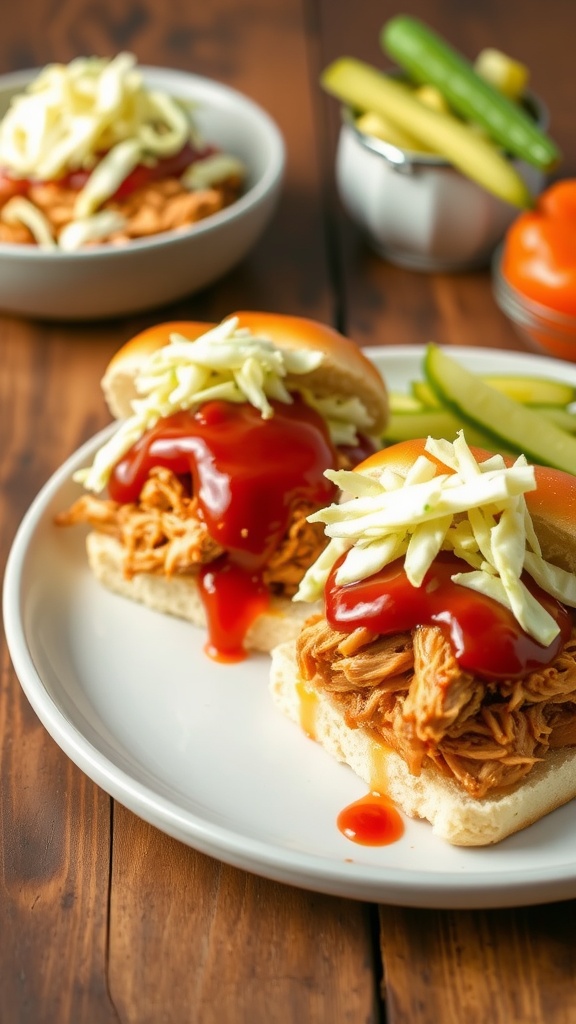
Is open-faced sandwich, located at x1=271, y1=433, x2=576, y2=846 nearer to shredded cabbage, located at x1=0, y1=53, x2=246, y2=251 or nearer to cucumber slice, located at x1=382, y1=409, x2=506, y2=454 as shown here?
cucumber slice, located at x1=382, y1=409, x2=506, y2=454

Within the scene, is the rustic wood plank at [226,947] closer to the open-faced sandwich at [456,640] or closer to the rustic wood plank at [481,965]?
the rustic wood plank at [481,965]

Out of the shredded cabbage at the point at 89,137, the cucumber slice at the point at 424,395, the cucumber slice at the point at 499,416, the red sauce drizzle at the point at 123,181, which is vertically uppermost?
the shredded cabbage at the point at 89,137

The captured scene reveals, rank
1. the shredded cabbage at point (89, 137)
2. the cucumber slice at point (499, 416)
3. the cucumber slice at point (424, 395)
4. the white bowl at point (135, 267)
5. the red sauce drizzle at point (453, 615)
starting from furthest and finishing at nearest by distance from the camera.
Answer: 1. the shredded cabbage at point (89, 137)
2. the white bowl at point (135, 267)
3. the cucumber slice at point (424, 395)
4. the cucumber slice at point (499, 416)
5. the red sauce drizzle at point (453, 615)

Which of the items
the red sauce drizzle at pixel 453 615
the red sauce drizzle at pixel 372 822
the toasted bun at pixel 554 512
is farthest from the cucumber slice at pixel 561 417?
the red sauce drizzle at pixel 372 822

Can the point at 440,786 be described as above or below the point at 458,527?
below

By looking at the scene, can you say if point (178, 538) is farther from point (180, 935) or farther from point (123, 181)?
point (123, 181)

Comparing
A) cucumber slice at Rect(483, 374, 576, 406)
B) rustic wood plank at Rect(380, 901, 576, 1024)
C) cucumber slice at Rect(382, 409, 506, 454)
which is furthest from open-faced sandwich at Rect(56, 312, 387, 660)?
rustic wood plank at Rect(380, 901, 576, 1024)

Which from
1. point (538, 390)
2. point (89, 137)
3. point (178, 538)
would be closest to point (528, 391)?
point (538, 390)
